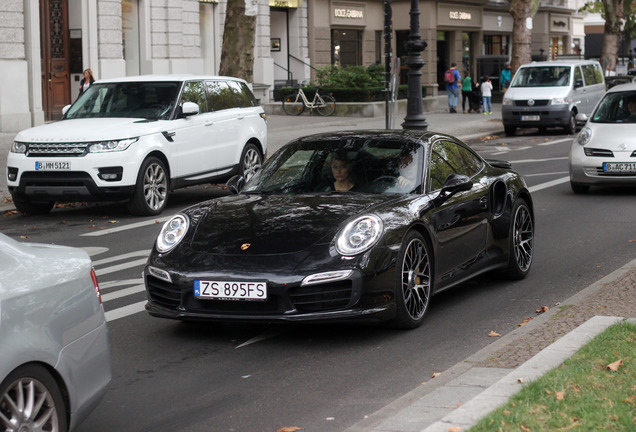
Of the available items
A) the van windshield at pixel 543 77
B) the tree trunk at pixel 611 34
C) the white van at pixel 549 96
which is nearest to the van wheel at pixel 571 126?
the white van at pixel 549 96

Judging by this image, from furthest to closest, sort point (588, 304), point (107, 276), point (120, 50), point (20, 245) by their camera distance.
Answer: point (120, 50)
point (107, 276)
point (588, 304)
point (20, 245)

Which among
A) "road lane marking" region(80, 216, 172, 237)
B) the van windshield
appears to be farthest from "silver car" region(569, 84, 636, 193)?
the van windshield

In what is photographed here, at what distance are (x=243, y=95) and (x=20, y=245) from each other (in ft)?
40.5

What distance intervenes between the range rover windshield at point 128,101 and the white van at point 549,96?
15700 millimetres

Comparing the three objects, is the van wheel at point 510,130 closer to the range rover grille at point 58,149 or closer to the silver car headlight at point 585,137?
the silver car headlight at point 585,137

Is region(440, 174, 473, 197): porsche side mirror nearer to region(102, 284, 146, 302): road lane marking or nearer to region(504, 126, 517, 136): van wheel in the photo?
region(102, 284, 146, 302): road lane marking

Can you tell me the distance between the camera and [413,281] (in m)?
7.46

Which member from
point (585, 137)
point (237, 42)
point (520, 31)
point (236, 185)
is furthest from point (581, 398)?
point (520, 31)

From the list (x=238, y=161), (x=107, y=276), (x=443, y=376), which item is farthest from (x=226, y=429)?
(x=238, y=161)

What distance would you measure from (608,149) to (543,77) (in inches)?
588

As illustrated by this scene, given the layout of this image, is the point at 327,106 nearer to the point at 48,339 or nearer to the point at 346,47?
the point at 346,47

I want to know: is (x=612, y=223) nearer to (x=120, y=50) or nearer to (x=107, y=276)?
(x=107, y=276)

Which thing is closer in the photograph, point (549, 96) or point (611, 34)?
point (549, 96)

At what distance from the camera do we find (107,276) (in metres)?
9.94
